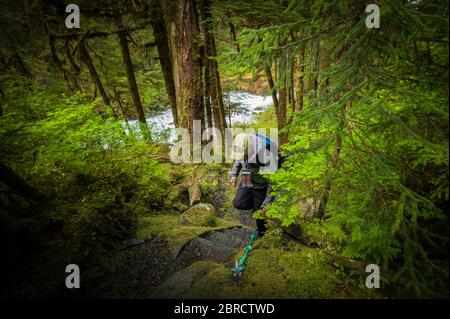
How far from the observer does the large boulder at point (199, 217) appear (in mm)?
5828

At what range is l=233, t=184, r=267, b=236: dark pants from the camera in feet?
16.9

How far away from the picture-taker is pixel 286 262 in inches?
148

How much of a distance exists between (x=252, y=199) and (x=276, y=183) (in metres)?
1.11

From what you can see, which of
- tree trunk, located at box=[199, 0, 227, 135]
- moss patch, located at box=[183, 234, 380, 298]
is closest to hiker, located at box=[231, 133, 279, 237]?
moss patch, located at box=[183, 234, 380, 298]

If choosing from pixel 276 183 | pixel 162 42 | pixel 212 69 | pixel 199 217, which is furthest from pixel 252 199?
pixel 162 42

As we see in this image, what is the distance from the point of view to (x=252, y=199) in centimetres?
544

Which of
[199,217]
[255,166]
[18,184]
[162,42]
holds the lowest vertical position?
[199,217]

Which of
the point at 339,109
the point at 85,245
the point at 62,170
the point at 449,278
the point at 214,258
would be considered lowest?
the point at 214,258

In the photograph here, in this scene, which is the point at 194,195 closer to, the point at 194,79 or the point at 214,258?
the point at 214,258

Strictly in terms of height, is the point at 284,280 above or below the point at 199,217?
above

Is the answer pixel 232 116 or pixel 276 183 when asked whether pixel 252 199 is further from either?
pixel 232 116

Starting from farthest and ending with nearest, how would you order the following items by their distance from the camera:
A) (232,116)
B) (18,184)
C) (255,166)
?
1. (232,116)
2. (255,166)
3. (18,184)
